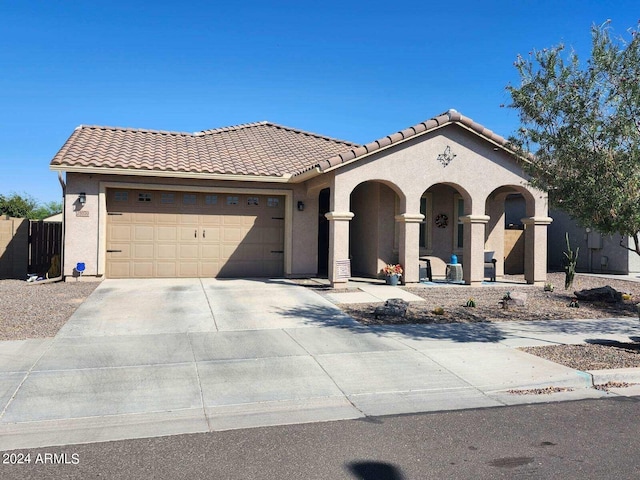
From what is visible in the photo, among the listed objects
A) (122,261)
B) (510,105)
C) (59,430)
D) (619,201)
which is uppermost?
(510,105)

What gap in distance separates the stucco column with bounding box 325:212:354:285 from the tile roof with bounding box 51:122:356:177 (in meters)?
1.57

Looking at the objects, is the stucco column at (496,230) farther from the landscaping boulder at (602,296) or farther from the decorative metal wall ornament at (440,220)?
the landscaping boulder at (602,296)

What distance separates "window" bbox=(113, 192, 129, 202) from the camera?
14.4 m

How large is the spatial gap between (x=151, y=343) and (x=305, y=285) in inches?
250

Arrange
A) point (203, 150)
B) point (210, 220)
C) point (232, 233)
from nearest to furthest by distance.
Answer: point (210, 220)
point (232, 233)
point (203, 150)

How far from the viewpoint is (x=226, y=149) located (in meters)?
17.2

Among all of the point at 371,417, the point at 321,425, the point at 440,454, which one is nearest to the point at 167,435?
the point at 321,425

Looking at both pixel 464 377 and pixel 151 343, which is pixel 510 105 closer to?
pixel 464 377

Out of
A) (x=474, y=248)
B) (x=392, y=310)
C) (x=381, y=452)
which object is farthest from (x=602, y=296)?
(x=381, y=452)

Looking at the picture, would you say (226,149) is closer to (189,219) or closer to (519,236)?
(189,219)

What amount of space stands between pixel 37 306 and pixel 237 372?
234 inches

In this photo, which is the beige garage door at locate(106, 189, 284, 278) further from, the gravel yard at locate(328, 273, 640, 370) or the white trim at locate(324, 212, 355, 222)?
the gravel yard at locate(328, 273, 640, 370)

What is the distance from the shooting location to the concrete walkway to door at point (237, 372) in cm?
515

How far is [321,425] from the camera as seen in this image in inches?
196
